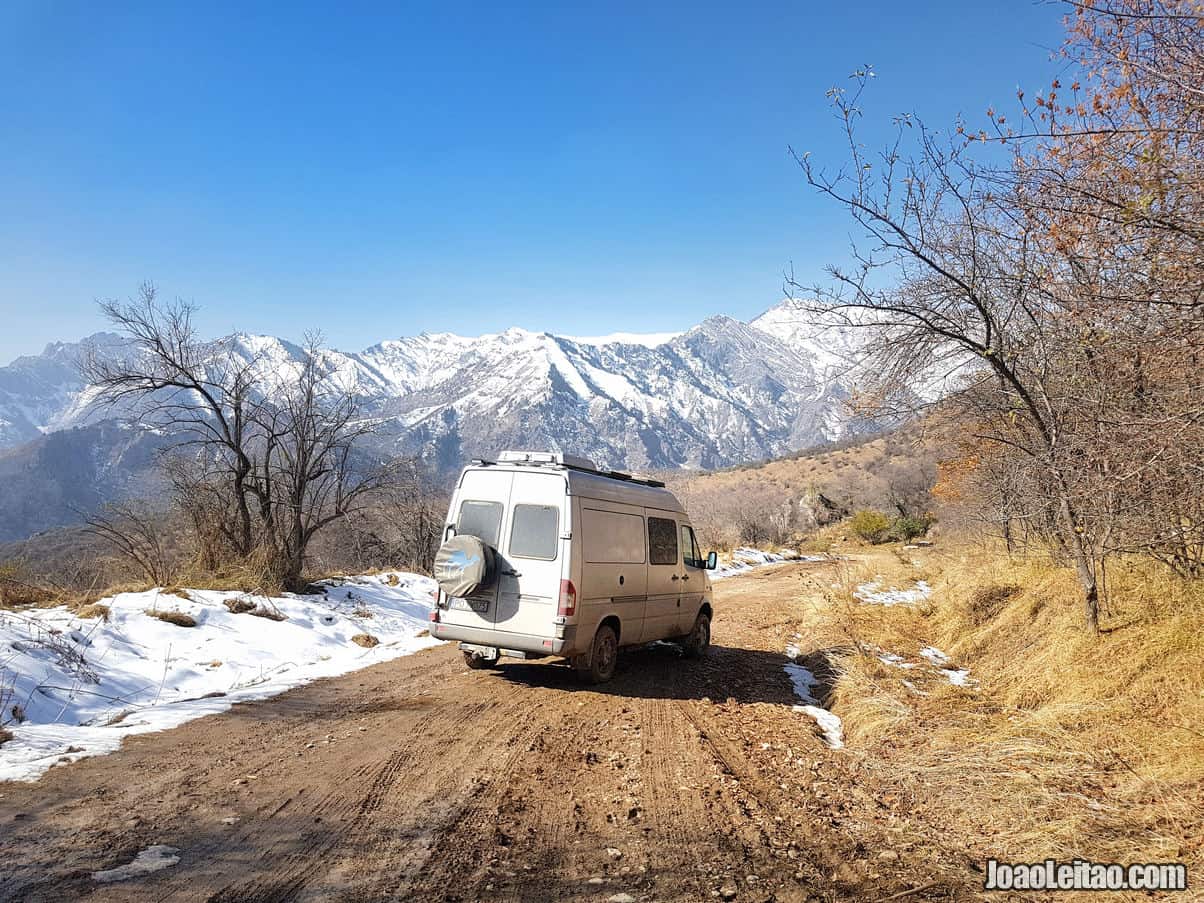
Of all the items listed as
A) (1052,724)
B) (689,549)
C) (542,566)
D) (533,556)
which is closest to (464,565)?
(533,556)

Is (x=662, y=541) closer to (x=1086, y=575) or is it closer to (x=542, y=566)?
(x=542, y=566)

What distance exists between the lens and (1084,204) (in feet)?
15.5

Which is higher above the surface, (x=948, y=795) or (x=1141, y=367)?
(x=1141, y=367)

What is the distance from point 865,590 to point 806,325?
12.0m

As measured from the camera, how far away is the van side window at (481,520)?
8141 mm

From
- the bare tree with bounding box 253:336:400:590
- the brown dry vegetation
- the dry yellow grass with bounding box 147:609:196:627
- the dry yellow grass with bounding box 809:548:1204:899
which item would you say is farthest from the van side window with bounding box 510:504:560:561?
the brown dry vegetation

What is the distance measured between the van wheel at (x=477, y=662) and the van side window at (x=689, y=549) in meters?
3.29

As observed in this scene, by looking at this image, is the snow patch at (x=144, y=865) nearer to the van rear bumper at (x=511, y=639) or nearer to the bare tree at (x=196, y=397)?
the van rear bumper at (x=511, y=639)

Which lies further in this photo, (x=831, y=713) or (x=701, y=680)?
(x=701, y=680)

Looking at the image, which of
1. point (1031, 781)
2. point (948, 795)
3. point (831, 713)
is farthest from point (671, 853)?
point (831, 713)

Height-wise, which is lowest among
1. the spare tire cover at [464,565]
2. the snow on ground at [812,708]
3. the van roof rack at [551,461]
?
the snow on ground at [812,708]

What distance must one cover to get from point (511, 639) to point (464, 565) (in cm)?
100

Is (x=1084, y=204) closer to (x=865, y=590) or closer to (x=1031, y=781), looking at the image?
(x=1031, y=781)

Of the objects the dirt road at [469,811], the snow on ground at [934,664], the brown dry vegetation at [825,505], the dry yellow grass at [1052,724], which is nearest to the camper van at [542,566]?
the dirt road at [469,811]
